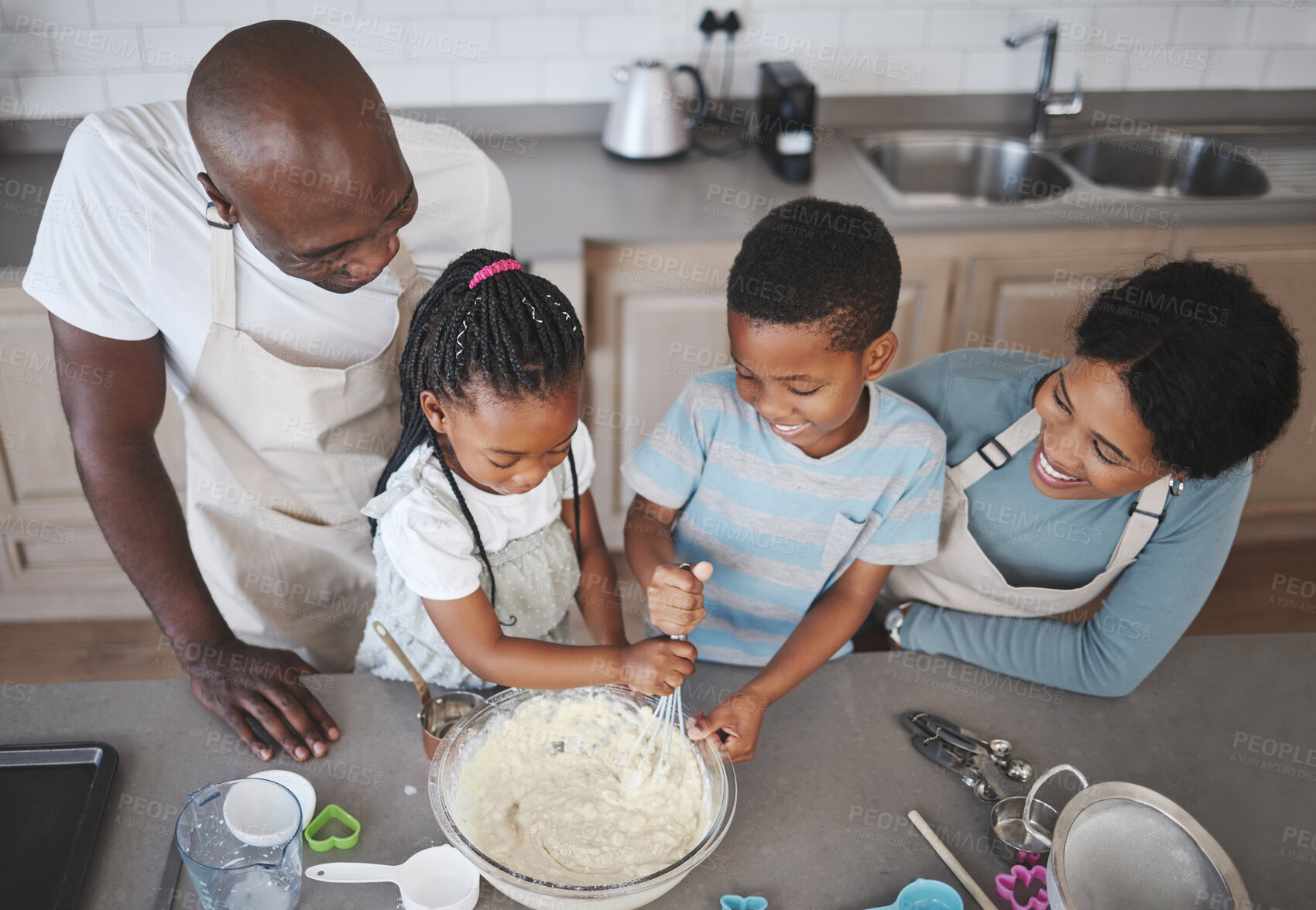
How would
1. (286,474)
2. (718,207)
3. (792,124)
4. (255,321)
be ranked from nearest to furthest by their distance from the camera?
(255,321) < (286,474) < (718,207) < (792,124)

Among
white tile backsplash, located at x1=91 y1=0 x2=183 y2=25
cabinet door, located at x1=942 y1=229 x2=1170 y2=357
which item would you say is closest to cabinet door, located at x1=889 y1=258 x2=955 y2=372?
cabinet door, located at x1=942 y1=229 x2=1170 y2=357

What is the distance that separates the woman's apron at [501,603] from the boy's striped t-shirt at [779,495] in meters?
0.14

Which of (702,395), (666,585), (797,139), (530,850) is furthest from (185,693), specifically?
(797,139)

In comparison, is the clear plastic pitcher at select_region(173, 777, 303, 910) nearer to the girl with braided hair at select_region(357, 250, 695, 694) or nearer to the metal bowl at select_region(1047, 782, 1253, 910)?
the girl with braided hair at select_region(357, 250, 695, 694)

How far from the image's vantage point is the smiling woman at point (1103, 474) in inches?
41.9

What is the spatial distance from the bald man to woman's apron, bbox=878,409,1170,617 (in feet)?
2.32

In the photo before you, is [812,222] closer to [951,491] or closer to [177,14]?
[951,491]

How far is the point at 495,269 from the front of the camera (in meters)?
1.04

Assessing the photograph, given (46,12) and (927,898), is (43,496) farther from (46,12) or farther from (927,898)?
(927,898)

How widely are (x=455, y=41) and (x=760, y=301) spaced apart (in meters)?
1.66

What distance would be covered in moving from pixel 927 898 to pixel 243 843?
638 mm

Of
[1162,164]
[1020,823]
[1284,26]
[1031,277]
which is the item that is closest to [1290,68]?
[1284,26]

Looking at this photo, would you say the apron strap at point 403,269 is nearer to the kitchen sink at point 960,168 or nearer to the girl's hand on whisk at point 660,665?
the girl's hand on whisk at point 660,665

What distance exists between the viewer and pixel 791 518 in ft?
4.32
